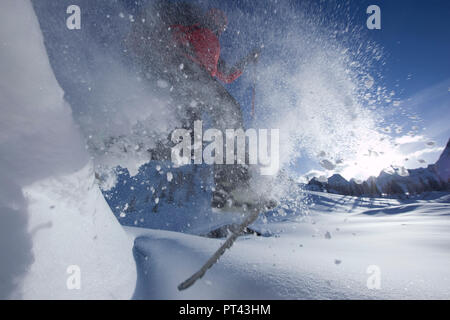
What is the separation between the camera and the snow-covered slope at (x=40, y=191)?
3.09 ft

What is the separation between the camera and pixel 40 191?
42.4 inches

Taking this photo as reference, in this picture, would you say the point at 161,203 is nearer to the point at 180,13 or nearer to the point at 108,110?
the point at 108,110

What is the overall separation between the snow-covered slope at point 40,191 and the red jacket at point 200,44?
95.5 inches

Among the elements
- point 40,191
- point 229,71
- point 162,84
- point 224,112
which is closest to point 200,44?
point 229,71

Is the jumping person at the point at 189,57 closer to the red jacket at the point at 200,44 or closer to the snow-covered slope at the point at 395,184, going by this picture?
the red jacket at the point at 200,44

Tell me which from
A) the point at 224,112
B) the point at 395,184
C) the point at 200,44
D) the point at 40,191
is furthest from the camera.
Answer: the point at 395,184

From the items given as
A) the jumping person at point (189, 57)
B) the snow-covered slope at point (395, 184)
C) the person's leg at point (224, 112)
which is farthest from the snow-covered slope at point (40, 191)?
the snow-covered slope at point (395, 184)

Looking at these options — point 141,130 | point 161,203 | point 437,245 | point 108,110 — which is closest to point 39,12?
point 108,110

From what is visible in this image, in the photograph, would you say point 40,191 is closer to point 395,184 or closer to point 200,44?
point 200,44

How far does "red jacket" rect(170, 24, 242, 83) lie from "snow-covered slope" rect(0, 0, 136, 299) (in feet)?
7.96

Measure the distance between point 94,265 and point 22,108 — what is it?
1.04 meters

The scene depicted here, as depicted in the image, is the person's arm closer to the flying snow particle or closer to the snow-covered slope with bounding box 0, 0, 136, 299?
the flying snow particle

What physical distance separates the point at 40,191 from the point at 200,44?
321 cm

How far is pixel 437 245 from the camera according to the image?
2264 mm
